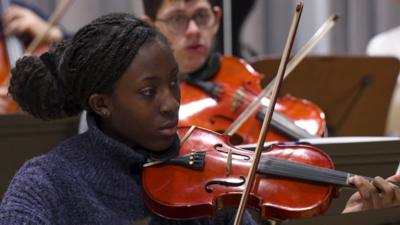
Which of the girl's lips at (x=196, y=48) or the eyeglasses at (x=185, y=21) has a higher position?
the eyeglasses at (x=185, y=21)

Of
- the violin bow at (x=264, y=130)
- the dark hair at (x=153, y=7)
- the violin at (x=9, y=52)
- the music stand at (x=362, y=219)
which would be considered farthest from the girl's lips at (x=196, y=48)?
the music stand at (x=362, y=219)

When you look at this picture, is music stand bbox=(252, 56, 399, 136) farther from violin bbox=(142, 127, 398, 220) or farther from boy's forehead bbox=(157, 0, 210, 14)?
violin bbox=(142, 127, 398, 220)

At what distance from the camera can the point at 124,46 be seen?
1.01 metres

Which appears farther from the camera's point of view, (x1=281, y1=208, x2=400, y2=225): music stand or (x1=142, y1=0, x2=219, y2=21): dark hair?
(x1=142, y1=0, x2=219, y2=21): dark hair

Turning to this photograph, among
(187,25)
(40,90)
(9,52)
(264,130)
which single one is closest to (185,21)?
(187,25)

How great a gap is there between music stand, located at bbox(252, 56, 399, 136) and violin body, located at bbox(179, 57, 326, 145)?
0.23 meters

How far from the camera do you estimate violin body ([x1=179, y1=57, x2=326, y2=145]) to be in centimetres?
154

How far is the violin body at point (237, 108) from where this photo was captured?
1.54m

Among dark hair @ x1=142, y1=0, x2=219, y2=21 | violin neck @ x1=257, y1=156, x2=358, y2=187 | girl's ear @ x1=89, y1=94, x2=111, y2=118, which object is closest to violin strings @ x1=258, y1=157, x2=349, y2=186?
violin neck @ x1=257, y1=156, x2=358, y2=187

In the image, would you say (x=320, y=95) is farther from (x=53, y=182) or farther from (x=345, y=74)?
(x=53, y=182)

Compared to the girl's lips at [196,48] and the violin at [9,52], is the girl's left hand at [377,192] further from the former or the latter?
the violin at [9,52]

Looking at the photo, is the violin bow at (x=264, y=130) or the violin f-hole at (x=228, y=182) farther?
the violin f-hole at (x=228, y=182)

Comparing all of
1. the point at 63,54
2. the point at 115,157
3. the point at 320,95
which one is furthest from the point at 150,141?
the point at 320,95

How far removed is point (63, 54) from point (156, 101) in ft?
0.48
